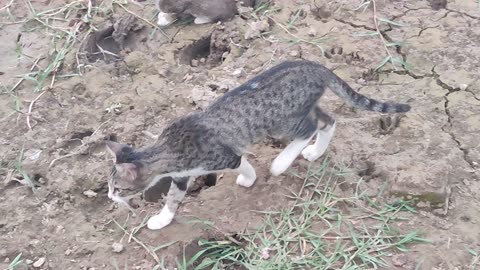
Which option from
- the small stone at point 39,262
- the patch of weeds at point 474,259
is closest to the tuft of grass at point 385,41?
the patch of weeds at point 474,259

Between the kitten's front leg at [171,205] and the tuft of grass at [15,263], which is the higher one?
the kitten's front leg at [171,205]

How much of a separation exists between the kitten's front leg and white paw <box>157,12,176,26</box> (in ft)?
6.52

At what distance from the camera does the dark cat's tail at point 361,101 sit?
4.28m

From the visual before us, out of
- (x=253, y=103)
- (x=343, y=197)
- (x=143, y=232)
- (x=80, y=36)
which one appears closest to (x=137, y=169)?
(x=143, y=232)

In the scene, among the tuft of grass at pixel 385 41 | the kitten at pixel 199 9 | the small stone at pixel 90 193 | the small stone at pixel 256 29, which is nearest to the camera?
the small stone at pixel 90 193

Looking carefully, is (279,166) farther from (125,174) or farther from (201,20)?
(201,20)

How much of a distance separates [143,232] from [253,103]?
978 millimetres

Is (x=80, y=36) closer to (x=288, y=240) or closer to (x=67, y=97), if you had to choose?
(x=67, y=97)

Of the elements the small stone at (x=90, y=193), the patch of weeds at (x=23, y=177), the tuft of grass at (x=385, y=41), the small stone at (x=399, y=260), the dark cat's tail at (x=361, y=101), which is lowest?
the small stone at (x=399, y=260)

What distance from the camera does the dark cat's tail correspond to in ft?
14.0

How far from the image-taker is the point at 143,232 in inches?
163

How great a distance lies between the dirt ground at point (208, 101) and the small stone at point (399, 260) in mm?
58

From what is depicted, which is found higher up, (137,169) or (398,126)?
(137,169)

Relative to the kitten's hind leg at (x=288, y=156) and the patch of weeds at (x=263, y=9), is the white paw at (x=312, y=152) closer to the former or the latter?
the kitten's hind leg at (x=288, y=156)
